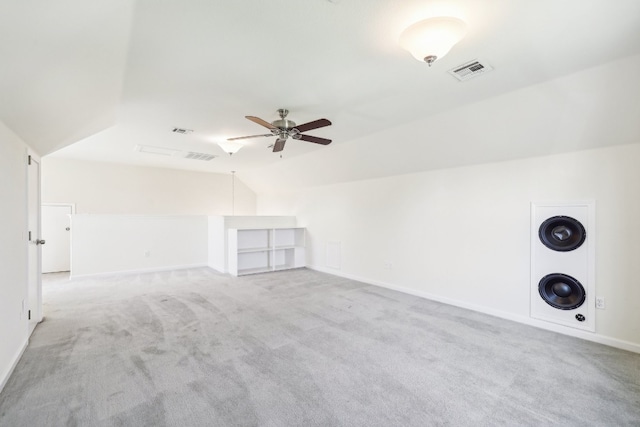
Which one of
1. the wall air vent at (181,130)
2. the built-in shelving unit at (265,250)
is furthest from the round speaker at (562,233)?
the built-in shelving unit at (265,250)

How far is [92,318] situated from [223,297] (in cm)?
174

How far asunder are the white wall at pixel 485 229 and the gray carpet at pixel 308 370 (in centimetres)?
42

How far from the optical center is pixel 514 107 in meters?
3.24

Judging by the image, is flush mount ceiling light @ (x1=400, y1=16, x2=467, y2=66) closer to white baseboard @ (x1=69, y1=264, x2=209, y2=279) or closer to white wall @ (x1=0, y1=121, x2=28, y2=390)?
white wall @ (x1=0, y1=121, x2=28, y2=390)

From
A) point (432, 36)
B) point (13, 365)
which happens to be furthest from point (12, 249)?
point (432, 36)

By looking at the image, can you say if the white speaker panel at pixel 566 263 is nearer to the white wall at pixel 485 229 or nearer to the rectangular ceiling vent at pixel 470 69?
the white wall at pixel 485 229

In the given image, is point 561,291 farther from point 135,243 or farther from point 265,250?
point 135,243

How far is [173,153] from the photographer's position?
20.1ft

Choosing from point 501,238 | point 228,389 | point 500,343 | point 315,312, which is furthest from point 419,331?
point 228,389

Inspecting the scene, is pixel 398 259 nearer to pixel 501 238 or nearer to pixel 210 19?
pixel 501 238

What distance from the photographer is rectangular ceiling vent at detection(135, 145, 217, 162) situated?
566cm

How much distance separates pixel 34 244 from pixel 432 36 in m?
4.76

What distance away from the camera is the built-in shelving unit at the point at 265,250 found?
22.6 feet

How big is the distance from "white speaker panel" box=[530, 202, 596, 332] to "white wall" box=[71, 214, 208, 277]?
7.14 meters
